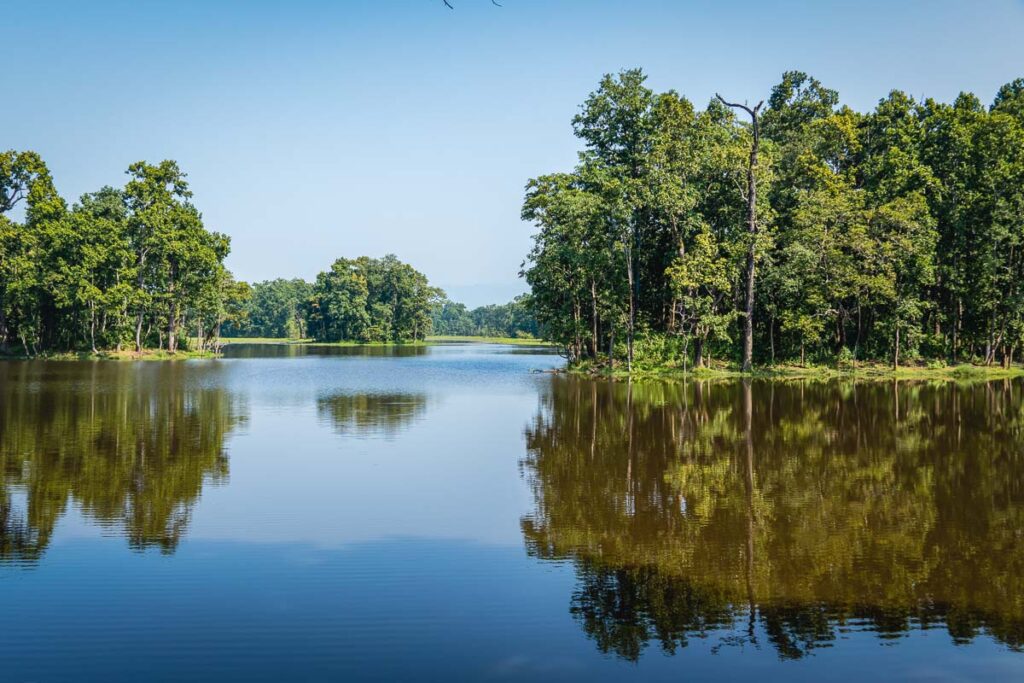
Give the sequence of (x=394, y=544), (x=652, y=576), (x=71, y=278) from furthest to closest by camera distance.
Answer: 1. (x=71, y=278)
2. (x=394, y=544)
3. (x=652, y=576)

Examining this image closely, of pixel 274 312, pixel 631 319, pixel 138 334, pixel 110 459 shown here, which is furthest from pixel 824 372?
pixel 274 312

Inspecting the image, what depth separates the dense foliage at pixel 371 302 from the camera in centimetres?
13538

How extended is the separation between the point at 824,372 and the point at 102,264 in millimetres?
65379

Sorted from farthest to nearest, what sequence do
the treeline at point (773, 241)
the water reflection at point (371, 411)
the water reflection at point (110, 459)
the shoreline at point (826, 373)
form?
the treeline at point (773, 241)
the shoreline at point (826, 373)
the water reflection at point (371, 411)
the water reflection at point (110, 459)

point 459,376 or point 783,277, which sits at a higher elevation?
point 783,277

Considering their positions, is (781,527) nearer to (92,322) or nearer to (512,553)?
(512,553)

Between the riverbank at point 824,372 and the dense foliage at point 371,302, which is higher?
the dense foliage at point 371,302

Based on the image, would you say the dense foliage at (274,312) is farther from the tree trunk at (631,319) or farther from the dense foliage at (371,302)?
the tree trunk at (631,319)

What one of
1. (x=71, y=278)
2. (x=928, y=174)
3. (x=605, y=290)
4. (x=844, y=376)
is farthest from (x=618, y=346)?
(x=71, y=278)

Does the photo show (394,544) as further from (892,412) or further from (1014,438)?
(892,412)

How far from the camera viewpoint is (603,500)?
1310 cm

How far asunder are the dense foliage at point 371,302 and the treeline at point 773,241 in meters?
86.5

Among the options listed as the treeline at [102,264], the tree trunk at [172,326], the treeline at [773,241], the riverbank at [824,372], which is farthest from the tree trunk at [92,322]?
the riverbank at [824,372]

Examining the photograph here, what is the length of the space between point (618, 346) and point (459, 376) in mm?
11409
